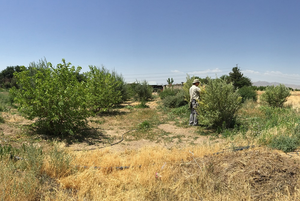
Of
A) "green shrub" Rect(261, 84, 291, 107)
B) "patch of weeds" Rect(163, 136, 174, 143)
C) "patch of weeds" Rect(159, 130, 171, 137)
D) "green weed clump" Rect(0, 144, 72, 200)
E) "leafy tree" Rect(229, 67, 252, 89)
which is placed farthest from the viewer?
"leafy tree" Rect(229, 67, 252, 89)

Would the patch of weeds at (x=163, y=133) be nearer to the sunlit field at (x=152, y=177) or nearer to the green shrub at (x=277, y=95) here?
the sunlit field at (x=152, y=177)

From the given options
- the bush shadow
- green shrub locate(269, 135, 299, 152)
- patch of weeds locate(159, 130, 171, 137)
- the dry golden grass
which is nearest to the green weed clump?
the dry golden grass

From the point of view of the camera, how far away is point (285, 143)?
4523 mm

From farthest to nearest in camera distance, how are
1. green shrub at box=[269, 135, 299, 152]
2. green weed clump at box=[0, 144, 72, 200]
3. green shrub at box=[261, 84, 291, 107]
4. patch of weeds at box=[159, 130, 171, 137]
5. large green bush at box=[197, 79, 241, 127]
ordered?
1. green shrub at box=[261, 84, 291, 107]
2. patch of weeds at box=[159, 130, 171, 137]
3. large green bush at box=[197, 79, 241, 127]
4. green shrub at box=[269, 135, 299, 152]
5. green weed clump at box=[0, 144, 72, 200]

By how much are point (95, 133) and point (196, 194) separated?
496 centimetres

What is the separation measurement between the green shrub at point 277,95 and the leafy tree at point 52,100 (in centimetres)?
1053

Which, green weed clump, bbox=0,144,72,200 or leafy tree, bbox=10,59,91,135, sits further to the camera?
leafy tree, bbox=10,59,91,135

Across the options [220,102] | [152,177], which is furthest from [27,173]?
[220,102]

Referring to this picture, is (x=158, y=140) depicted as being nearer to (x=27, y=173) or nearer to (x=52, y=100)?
(x=52, y=100)

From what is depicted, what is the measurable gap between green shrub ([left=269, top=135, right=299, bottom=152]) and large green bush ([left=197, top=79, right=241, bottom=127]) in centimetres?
212

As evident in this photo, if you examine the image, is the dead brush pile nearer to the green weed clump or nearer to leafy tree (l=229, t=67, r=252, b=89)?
the green weed clump

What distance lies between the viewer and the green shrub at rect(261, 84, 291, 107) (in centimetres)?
1159

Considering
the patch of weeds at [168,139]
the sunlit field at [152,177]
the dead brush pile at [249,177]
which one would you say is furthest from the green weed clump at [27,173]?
the patch of weeds at [168,139]

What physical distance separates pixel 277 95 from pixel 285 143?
8484 millimetres
